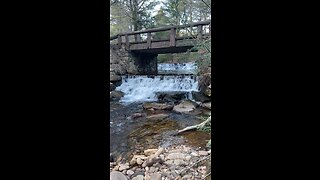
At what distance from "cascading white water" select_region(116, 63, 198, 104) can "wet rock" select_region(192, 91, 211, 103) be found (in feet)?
0.73

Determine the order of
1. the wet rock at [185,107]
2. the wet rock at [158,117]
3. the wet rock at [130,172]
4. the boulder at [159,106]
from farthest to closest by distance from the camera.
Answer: the boulder at [159,106], the wet rock at [185,107], the wet rock at [158,117], the wet rock at [130,172]

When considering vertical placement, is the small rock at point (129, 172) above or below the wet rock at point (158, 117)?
below

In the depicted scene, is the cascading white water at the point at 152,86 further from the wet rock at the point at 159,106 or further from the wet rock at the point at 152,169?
the wet rock at the point at 152,169

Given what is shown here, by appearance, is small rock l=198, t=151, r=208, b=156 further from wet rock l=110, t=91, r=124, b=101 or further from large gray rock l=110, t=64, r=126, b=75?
large gray rock l=110, t=64, r=126, b=75

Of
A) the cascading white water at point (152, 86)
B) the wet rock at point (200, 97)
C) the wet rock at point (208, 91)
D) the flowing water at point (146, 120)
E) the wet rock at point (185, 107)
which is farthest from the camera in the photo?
the cascading white water at point (152, 86)

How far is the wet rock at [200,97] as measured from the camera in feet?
23.0

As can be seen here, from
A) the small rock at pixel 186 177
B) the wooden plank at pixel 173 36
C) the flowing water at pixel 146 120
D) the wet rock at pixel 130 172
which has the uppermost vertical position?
the wooden plank at pixel 173 36

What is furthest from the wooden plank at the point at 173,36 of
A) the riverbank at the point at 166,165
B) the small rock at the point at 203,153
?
the small rock at the point at 203,153

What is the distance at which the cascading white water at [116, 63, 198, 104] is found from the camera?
26.7 ft

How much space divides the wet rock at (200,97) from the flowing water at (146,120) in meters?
0.23

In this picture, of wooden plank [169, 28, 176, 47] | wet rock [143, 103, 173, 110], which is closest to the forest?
wet rock [143, 103, 173, 110]
